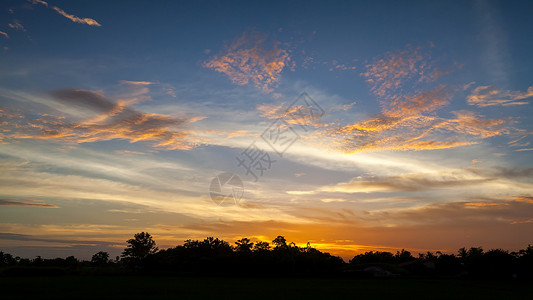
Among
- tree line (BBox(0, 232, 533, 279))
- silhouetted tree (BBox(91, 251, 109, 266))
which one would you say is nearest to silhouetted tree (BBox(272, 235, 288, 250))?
tree line (BBox(0, 232, 533, 279))

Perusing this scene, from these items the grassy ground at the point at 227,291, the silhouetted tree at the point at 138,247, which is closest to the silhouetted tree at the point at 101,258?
the silhouetted tree at the point at 138,247

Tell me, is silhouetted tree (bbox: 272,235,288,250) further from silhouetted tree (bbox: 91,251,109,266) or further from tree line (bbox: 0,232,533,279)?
silhouetted tree (bbox: 91,251,109,266)

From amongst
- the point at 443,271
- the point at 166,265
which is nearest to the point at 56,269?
the point at 166,265

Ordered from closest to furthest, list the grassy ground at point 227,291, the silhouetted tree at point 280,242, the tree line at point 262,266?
the grassy ground at point 227,291 → the tree line at point 262,266 → the silhouetted tree at point 280,242

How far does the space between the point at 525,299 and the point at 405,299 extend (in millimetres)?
9143

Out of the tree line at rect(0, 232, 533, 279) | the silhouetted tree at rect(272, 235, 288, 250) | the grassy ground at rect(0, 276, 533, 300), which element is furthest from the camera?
the silhouetted tree at rect(272, 235, 288, 250)

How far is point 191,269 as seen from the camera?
70938 mm

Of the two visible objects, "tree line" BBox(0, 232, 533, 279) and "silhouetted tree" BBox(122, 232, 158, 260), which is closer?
"tree line" BBox(0, 232, 533, 279)

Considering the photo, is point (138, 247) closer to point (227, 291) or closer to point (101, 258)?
point (101, 258)

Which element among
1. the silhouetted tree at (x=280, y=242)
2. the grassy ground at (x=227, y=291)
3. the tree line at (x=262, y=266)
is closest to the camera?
the grassy ground at (x=227, y=291)

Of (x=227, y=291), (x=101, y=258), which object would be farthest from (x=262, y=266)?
(x=101, y=258)

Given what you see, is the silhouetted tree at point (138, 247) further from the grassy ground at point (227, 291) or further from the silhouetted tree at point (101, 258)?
the grassy ground at point (227, 291)

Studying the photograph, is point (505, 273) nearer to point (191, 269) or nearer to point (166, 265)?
point (191, 269)

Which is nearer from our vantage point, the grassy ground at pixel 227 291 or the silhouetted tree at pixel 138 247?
the grassy ground at pixel 227 291
